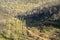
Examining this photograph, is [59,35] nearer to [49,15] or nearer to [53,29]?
[53,29]

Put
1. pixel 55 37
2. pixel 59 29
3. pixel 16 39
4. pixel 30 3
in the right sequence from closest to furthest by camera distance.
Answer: pixel 16 39 < pixel 55 37 < pixel 59 29 < pixel 30 3

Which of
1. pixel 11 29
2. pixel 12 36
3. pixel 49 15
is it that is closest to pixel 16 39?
pixel 12 36

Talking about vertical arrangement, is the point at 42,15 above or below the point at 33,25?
above

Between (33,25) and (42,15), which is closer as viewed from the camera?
(33,25)

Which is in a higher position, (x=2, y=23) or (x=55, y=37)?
(x=2, y=23)

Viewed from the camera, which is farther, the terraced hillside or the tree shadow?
the tree shadow

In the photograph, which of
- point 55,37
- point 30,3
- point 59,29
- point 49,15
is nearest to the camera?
point 55,37

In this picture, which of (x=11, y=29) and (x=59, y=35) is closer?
(x=11, y=29)

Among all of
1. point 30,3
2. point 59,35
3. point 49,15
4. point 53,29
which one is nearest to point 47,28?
point 53,29

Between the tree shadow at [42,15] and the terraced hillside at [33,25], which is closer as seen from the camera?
the terraced hillside at [33,25]
